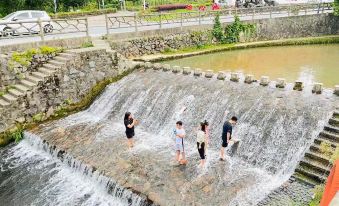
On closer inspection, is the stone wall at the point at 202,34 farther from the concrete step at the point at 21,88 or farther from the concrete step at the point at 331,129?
the concrete step at the point at 331,129

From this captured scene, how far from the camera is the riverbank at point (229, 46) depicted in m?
26.5

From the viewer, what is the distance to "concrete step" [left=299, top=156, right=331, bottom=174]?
10720 millimetres

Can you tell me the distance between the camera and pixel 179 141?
1226 centimetres

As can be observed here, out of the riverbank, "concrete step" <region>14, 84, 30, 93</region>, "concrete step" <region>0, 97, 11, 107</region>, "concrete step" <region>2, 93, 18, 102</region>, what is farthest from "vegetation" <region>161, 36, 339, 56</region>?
"concrete step" <region>0, 97, 11, 107</region>

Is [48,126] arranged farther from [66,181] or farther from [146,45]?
[146,45]

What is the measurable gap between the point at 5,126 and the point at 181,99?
8502 mm

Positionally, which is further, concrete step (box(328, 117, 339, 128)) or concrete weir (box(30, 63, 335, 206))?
concrete step (box(328, 117, 339, 128))

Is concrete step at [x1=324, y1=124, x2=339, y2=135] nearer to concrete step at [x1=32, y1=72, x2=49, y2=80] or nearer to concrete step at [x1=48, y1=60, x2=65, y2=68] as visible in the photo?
concrete step at [x1=48, y1=60, x2=65, y2=68]

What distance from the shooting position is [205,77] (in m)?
18.2

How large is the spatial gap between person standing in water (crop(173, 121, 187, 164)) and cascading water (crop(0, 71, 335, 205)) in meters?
0.31

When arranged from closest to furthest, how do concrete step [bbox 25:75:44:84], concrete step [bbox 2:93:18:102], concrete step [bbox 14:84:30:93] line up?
concrete step [bbox 2:93:18:102]
concrete step [bbox 14:84:30:93]
concrete step [bbox 25:75:44:84]

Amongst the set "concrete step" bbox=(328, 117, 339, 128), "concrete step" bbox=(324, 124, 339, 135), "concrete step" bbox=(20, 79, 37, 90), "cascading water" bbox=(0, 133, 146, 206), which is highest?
"concrete step" bbox=(20, 79, 37, 90)

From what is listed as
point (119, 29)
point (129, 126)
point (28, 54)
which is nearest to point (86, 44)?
point (28, 54)

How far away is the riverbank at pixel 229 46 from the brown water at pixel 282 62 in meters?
0.49
